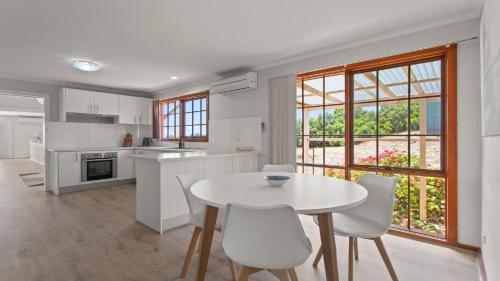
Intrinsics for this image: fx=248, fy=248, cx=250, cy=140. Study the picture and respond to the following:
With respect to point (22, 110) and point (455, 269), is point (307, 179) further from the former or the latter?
point (22, 110)

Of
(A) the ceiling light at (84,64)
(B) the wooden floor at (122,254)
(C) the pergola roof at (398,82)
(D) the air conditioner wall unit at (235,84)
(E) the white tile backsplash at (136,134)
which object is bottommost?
(B) the wooden floor at (122,254)

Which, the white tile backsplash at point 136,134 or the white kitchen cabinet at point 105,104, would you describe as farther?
the white kitchen cabinet at point 105,104

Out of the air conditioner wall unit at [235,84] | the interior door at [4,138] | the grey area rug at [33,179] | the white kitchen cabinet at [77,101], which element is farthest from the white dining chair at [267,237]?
the interior door at [4,138]

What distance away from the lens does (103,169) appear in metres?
5.38

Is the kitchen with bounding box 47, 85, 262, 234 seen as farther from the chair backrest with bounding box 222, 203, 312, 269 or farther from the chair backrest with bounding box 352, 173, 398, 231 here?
the chair backrest with bounding box 352, 173, 398, 231

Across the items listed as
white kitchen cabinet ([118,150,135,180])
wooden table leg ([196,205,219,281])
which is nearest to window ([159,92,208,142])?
white kitchen cabinet ([118,150,135,180])

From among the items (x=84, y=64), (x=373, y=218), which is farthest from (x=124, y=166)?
(x=373, y=218)

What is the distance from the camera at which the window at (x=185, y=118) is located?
5262 millimetres

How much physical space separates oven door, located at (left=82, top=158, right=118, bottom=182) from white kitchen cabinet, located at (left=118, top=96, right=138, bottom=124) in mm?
1020

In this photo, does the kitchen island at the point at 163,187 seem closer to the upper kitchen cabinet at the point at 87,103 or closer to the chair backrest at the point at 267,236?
the chair backrest at the point at 267,236

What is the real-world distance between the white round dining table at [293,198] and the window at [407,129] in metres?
1.36

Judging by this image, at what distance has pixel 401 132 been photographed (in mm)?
2969

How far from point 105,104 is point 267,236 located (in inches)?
225

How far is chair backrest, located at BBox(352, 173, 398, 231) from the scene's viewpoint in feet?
6.01
